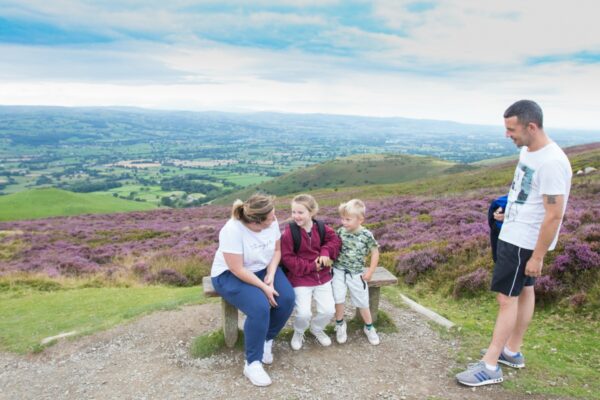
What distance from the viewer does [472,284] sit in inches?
414

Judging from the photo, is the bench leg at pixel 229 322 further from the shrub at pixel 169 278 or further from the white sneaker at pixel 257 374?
the shrub at pixel 169 278

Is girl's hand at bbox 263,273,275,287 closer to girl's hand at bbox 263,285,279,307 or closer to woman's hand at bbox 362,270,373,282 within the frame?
girl's hand at bbox 263,285,279,307

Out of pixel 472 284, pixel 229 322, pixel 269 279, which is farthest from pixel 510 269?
pixel 472 284

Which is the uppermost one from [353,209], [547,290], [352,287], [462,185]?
[353,209]

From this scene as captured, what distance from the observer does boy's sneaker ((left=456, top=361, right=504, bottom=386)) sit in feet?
19.8

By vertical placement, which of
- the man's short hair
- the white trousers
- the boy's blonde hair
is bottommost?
the white trousers

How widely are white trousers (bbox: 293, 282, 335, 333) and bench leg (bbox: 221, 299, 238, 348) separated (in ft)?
3.31

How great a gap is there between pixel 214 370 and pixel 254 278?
1.60 metres

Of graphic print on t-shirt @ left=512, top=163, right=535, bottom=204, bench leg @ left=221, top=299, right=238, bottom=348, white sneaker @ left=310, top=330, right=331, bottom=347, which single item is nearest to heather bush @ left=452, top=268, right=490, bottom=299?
white sneaker @ left=310, top=330, right=331, bottom=347

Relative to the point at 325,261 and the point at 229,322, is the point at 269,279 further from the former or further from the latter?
the point at 229,322

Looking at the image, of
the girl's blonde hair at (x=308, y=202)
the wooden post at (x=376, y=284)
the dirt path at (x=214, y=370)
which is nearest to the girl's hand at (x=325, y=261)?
the girl's blonde hair at (x=308, y=202)

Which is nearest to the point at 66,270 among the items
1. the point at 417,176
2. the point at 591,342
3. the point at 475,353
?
the point at 475,353

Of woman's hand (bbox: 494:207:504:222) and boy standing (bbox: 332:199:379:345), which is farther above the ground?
woman's hand (bbox: 494:207:504:222)

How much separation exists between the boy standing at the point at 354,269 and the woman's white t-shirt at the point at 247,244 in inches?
46.6
